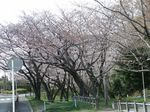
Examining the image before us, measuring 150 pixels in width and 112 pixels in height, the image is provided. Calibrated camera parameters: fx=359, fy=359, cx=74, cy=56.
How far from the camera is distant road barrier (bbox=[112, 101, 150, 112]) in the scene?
1819 cm

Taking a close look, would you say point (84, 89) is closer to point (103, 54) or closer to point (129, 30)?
point (103, 54)

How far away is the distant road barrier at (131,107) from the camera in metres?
18.2

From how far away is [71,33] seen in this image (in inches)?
1112

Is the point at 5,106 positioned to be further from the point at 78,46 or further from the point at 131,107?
the point at 131,107

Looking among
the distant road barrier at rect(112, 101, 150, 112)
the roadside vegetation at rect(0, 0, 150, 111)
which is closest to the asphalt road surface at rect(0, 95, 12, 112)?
the roadside vegetation at rect(0, 0, 150, 111)

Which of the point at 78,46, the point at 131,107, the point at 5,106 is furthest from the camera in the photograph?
the point at 5,106

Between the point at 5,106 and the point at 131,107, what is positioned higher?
the point at 131,107

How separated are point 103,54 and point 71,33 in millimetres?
4054

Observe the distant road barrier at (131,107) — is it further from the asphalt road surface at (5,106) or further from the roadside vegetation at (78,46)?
the asphalt road surface at (5,106)

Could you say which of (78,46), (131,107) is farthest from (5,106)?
(131,107)

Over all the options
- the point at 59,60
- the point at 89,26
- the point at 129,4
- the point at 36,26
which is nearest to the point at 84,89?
the point at 59,60

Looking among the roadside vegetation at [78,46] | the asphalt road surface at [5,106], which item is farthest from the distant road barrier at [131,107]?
the asphalt road surface at [5,106]

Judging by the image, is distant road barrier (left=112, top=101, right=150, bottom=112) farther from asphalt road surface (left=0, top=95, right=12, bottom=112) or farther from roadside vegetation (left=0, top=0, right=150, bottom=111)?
asphalt road surface (left=0, top=95, right=12, bottom=112)

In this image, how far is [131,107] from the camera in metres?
20.9
